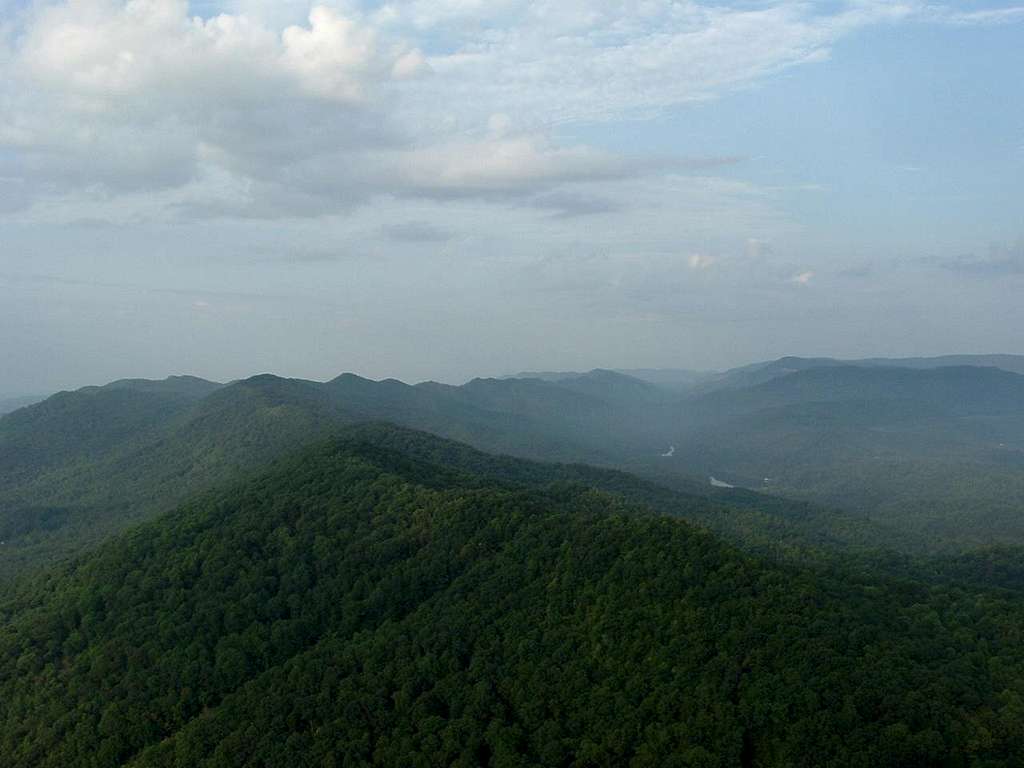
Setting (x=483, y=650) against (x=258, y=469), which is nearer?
(x=483, y=650)

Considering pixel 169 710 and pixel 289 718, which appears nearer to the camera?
pixel 289 718

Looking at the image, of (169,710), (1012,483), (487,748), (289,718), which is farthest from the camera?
(1012,483)

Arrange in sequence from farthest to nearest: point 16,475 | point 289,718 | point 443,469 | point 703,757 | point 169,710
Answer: point 16,475 → point 443,469 → point 169,710 → point 289,718 → point 703,757

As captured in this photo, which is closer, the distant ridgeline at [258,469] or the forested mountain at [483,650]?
the forested mountain at [483,650]

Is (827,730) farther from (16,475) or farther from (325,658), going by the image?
(16,475)

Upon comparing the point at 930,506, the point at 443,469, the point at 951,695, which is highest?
the point at 443,469

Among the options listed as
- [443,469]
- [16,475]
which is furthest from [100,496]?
[443,469]

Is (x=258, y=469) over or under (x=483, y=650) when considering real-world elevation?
over

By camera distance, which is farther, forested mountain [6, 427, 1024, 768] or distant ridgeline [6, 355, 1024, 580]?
distant ridgeline [6, 355, 1024, 580]
